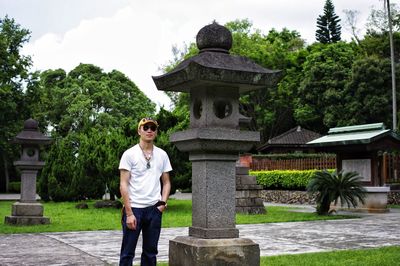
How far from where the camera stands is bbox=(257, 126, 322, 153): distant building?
3791 centimetres

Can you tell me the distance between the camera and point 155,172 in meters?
5.90

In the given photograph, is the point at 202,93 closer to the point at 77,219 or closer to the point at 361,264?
the point at 361,264

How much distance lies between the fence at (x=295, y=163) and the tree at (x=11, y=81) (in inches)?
539

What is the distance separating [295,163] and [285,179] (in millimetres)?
996

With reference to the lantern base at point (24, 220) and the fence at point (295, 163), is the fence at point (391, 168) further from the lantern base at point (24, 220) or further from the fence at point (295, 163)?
the lantern base at point (24, 220)

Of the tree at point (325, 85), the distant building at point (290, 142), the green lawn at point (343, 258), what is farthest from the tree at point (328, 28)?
the green lawn at point (343, 258)

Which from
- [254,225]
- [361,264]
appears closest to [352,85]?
[254,225]

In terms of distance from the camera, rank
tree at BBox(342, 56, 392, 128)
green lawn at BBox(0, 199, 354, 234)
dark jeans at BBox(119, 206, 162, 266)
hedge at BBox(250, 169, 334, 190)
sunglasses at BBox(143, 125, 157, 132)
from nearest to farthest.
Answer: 1. dark jeans at BBox(119, 206, 162, 266)
2. sunglasses at BBox(143, 125, 157, 132)
3. green lawn at BBox(0, 199, 354, 234)
4. hedge at BBox(250, 169, 334, 190)
5. tree at BBox(342, 56, 392, 128)

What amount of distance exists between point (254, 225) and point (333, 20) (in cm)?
4291

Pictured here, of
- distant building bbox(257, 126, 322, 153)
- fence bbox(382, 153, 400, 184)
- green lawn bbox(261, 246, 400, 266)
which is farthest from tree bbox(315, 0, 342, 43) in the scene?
green lawn bbox(261, 246, 400, 266)

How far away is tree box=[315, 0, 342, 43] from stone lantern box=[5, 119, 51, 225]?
42.3 metres

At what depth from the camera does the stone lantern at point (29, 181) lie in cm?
1422

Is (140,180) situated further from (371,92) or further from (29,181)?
(371,92)

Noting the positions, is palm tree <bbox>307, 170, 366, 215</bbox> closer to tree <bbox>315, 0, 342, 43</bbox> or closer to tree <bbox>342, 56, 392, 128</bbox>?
tree <bbox>342, 56, 392, 128</bbox>
